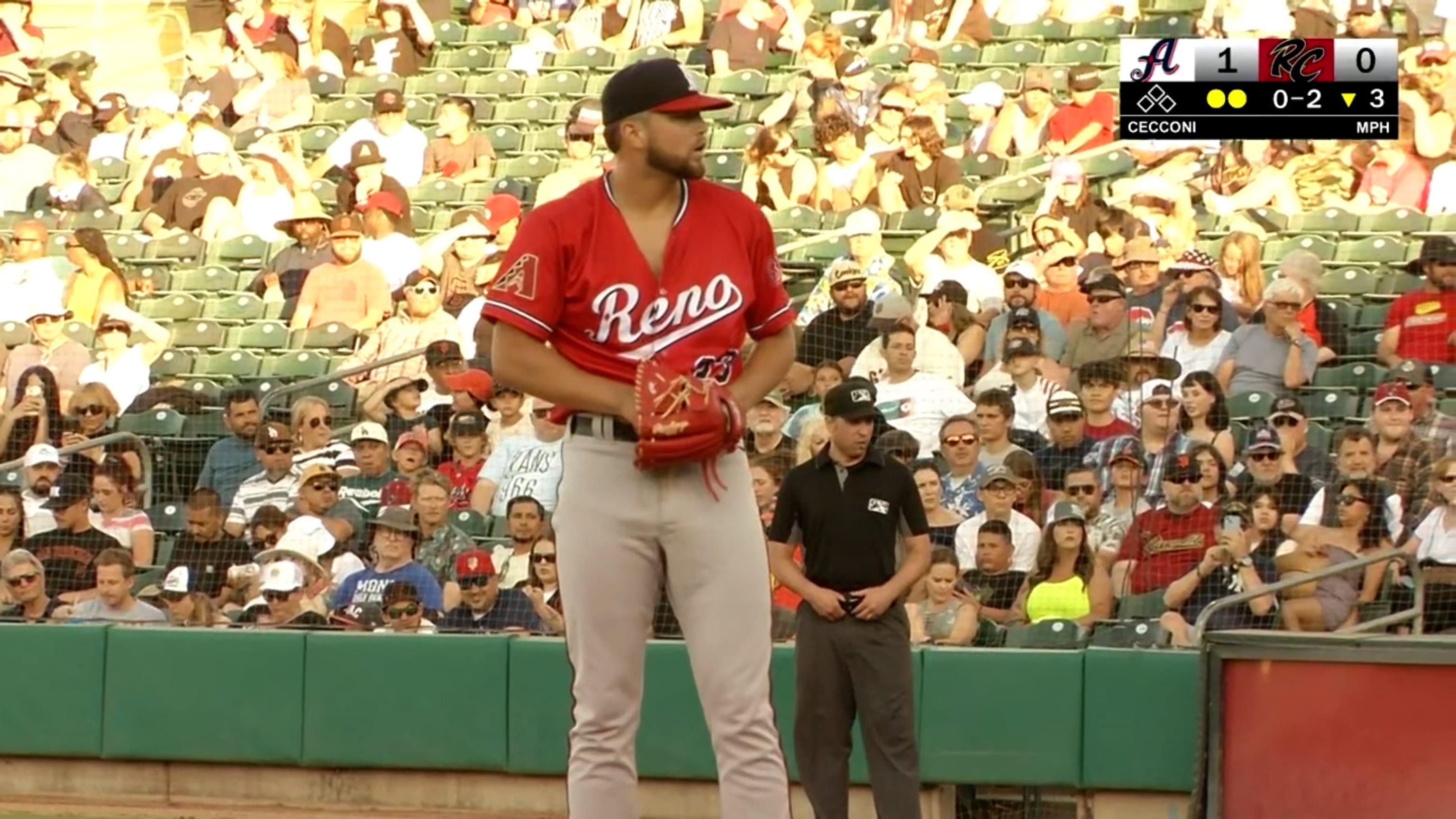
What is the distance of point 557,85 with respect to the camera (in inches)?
514

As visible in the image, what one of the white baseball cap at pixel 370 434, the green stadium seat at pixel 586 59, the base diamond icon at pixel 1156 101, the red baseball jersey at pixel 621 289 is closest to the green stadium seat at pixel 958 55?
the base diamond icon at pixel 1156 101

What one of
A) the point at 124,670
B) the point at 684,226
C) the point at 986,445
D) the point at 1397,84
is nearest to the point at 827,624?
the point at 986,445

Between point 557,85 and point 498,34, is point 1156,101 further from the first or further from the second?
point 498,34

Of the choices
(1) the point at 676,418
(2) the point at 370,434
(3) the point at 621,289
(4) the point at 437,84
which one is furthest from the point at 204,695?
(1) the point at 676,418

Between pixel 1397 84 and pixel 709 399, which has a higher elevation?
pixel 1397 84

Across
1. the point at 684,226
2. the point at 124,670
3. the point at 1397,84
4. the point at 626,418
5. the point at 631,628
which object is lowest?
the point at 124,670

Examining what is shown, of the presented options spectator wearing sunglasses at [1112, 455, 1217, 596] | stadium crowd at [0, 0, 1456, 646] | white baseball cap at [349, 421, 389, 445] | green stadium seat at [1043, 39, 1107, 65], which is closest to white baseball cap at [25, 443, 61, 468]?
stadium crowd at [0, 0, 1456, 646]

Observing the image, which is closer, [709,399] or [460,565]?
[709,399]

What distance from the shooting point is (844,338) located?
32.6 ft

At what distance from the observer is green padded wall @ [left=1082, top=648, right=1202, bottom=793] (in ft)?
26.9

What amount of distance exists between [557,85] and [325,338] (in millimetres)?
2547

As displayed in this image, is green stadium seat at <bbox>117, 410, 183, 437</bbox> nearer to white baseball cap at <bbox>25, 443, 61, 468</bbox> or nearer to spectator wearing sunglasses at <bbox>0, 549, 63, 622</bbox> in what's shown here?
white baseball cap at <bbox>25, 443, 61, 468</bbox>

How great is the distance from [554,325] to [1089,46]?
8535 millimetres

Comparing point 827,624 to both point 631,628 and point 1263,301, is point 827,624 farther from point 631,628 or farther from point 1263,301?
point 1263,301
